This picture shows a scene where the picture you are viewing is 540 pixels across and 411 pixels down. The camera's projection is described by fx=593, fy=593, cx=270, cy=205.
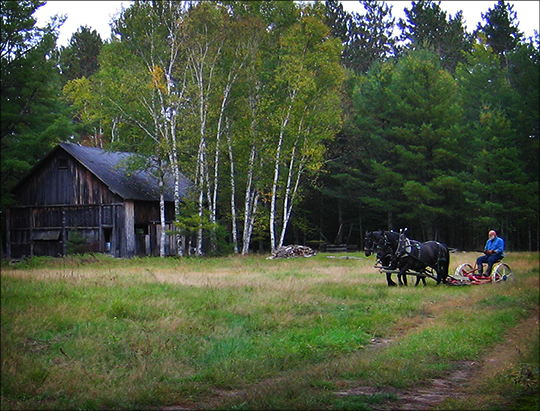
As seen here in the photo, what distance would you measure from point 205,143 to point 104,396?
29.2 meters

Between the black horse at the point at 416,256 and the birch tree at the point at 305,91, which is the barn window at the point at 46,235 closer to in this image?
the birch tree at the point at 305,91

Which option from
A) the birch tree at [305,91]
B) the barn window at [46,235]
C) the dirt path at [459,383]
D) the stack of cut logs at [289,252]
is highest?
the birch tree at [305,91]

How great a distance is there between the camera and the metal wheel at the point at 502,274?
62.1 ft

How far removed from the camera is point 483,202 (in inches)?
1201

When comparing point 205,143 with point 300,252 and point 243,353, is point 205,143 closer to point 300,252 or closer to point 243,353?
point 300,252

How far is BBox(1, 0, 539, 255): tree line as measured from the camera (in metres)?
25.2

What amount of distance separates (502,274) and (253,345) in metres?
11.8

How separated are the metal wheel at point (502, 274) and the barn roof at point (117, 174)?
2120 centimetres

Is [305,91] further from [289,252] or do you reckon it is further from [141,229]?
[141,229]

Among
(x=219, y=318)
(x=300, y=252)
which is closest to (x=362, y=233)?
(x=300, y=252)

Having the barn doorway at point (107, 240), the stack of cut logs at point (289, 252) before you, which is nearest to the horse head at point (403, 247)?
the stack of cut logs at point (289, 252)

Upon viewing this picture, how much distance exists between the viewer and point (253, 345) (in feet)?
34.8

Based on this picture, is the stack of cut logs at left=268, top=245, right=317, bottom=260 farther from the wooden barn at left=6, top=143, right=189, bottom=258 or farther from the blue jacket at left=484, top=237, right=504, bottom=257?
the blue jacket at left=484, top=237, right=504, bottom=257

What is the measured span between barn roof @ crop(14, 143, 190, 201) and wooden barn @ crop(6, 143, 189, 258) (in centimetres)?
8
